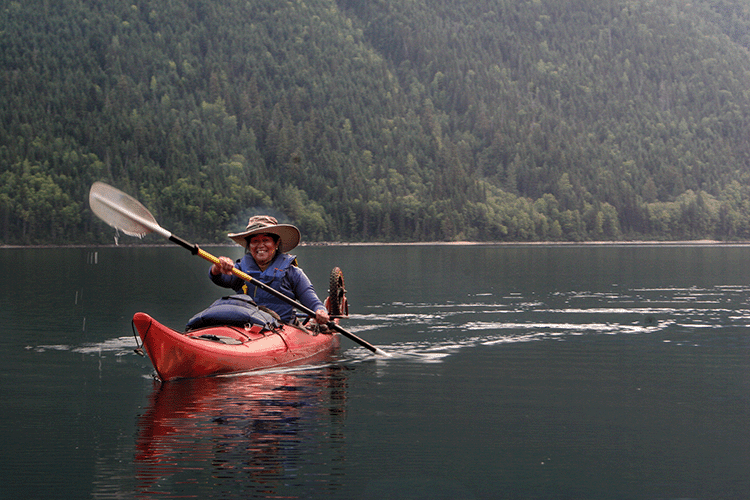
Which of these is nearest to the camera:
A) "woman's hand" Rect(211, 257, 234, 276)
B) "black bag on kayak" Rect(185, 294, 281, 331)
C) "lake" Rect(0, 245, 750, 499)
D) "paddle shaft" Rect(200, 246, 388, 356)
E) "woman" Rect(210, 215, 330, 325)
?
"lake" Rect(0, 245, 750, 499)

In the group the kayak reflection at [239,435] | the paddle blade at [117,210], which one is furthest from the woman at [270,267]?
the kayak reflection at [239,435]

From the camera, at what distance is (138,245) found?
16550 centimetres

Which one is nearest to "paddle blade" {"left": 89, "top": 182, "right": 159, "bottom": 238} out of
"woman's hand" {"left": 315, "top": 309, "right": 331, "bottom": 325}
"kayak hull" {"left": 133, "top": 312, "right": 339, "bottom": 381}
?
"kayak hull" {"left": 133, "top": 312, "right": 339, "bottom": 381}

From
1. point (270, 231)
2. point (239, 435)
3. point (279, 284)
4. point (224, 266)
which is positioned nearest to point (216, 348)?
point (224, 266)

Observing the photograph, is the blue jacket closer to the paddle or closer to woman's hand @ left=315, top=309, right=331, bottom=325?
woman's hand @ left=315, top=309, right=331, bottom=325

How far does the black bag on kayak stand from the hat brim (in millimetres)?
1272

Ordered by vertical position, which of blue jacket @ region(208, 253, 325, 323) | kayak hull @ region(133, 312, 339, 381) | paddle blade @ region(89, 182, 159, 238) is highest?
paddle blade @ region(89, 182, 159, 238)

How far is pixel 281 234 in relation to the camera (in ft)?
62.4

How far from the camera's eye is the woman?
1872cm

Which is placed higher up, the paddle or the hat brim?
the paddle

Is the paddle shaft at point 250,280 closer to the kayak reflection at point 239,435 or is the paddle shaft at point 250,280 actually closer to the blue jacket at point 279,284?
the blue jacket at point 279,284

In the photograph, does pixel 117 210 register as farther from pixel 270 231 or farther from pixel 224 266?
pixel 270 231

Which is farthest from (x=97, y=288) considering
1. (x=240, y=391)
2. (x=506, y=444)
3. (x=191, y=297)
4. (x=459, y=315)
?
(x=506, y=444)

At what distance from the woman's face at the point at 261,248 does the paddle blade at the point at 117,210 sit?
6.35 ft
